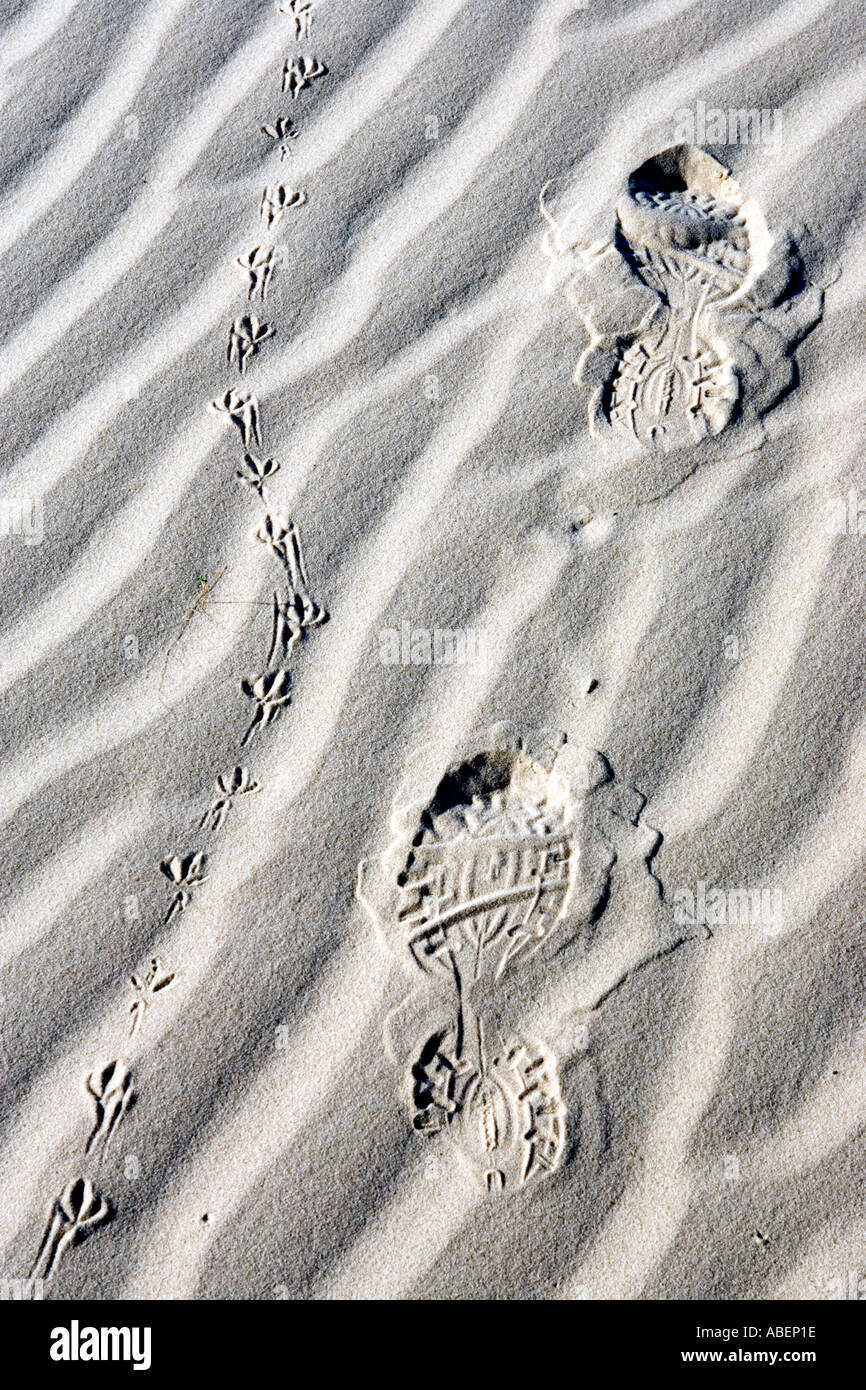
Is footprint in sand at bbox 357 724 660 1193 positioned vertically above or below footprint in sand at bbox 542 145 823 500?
below

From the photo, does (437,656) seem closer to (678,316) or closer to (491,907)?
(491,907)

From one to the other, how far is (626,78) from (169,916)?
1.65m

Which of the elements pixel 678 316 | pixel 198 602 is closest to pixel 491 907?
pixel 198 602

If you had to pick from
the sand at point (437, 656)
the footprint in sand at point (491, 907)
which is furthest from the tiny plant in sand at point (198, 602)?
the footprint in sand at point (491, 907)

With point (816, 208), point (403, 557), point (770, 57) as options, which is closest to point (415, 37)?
point (770, 57)

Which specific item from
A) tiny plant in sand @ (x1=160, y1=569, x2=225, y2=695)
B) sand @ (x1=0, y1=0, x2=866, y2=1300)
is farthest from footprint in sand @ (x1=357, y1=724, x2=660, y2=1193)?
tiny plant in sand @ (x1=160, y1=569, x2=225, y2=695)

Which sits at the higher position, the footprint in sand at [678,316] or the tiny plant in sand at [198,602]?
the tiny plant in sand at [198,602]

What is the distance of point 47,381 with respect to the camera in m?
2.06

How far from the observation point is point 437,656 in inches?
71.1

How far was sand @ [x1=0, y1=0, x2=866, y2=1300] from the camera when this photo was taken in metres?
1.55

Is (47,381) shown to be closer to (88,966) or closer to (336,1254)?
(88,966)

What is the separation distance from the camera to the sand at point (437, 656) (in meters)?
1.55

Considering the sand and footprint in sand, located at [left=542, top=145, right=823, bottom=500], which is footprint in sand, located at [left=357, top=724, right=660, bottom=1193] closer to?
the sand

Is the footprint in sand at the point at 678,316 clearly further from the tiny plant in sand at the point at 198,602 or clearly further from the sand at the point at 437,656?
the tiny plant in sand at the point at 198,602
